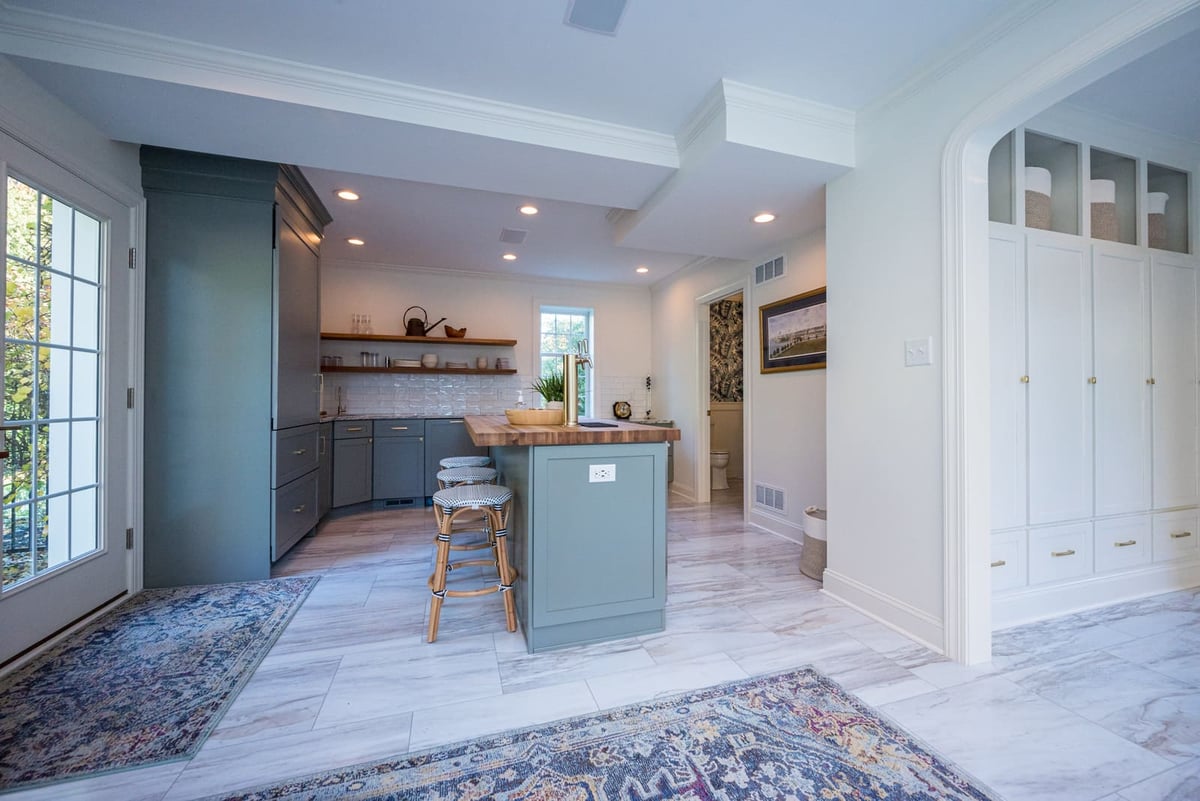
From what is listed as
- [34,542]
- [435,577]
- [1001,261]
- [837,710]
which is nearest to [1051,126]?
[1001,261]

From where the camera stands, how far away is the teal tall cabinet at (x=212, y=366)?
2621 millimetres

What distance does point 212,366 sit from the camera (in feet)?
8.85

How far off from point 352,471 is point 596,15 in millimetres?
4238

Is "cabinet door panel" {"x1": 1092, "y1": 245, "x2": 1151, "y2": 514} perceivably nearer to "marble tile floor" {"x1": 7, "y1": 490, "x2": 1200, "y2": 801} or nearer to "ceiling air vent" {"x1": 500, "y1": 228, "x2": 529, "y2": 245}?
"marble tile floor" {"x1": 7, "y1": 490, "x2": 1200, "y2": 801}

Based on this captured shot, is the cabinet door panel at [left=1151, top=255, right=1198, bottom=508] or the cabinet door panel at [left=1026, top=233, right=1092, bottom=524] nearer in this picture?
the cabinet door panel at [left=1026, top=233, right=1092, bottom=524]

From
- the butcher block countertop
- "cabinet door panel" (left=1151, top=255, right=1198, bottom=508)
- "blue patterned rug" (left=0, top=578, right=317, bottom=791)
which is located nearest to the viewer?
"blue patterned rug" (left=0, top=578, right=317, bottom=791)

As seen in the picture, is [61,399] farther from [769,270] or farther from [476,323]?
[769,270]

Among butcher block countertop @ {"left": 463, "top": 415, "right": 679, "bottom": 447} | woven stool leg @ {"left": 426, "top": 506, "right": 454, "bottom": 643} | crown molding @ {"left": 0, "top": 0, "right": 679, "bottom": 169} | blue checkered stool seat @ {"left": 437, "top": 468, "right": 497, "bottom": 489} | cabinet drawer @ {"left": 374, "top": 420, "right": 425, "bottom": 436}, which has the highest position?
crown molding @ {"left": 0, "top": 0, "right": 679, "bottom": 169}

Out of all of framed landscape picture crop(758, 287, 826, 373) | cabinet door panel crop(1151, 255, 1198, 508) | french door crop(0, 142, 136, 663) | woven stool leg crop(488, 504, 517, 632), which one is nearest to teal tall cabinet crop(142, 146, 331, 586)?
french door crop(0, 142, 136, 663)

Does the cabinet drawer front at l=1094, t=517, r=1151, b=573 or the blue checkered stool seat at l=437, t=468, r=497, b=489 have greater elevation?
the blue checkered stool seat at l=437, t=468, r=497, b=489

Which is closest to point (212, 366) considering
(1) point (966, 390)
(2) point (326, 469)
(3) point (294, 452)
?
(3) point (294, 452)

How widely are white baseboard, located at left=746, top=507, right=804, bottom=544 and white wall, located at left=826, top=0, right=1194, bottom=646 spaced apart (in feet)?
3.43

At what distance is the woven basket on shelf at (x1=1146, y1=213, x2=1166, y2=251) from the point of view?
2635 millimetres

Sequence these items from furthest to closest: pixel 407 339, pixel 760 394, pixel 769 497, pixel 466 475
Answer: pixel 407 339 → pixel 760 394 → pixel 769 497 → pixel 466 475
